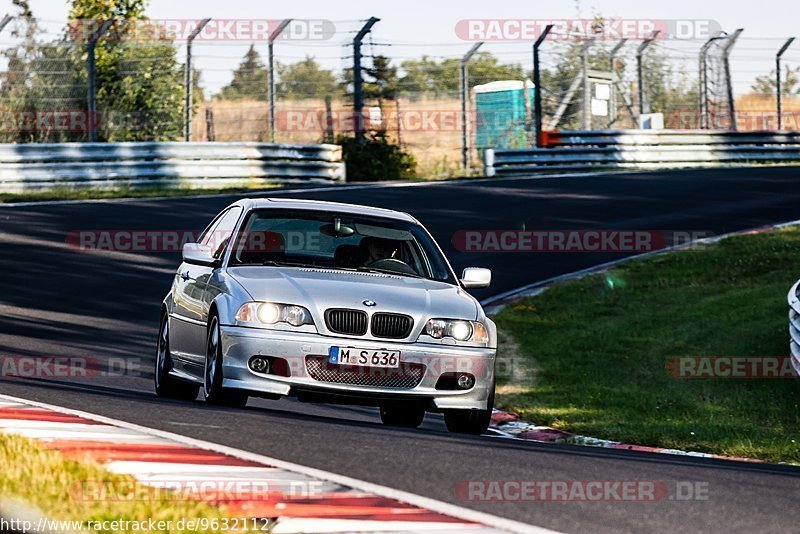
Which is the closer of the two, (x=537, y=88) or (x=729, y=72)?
(x=537, y=88)

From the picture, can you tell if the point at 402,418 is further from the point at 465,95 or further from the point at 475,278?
the point at 465,95

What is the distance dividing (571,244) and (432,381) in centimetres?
1162

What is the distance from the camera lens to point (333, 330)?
895 centimetres

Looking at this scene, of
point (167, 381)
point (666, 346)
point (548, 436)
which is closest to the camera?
point (167, 381)

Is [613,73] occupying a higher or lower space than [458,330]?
higher

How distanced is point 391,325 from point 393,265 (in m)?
1.25

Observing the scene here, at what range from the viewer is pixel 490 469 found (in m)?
6.94

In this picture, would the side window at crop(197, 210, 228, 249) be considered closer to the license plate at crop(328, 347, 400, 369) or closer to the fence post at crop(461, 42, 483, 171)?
the license plate at crop(328, 347, 400, 369)

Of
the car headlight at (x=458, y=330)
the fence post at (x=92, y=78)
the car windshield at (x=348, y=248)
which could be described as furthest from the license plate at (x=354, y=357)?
the fence post at (x=92, y=78)

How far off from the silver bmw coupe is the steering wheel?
0.01m

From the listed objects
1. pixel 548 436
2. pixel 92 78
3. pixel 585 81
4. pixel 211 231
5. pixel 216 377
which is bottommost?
pixel 548 436

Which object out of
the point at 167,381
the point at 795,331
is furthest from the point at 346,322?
the point at 795,331

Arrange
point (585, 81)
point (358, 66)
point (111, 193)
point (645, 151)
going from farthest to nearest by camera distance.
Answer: point (585, 81)
point (645, 151)
point (358, 66)
point (111, 193)

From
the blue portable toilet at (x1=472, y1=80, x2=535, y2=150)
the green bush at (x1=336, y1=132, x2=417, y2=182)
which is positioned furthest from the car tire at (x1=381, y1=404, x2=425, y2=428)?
the blue portable toilet at (x1=472, y1=80, x2=535, y2=150)
